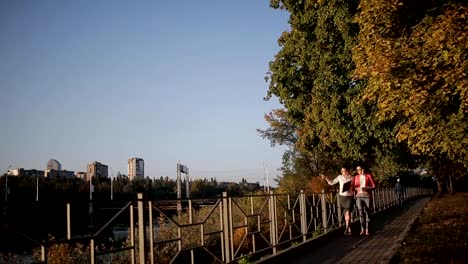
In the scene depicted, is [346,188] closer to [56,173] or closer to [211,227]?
[211,227]

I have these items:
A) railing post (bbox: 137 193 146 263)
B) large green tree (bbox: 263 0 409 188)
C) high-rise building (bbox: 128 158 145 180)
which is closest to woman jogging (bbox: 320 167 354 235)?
large green tree (bbox: 263 0 409 188)

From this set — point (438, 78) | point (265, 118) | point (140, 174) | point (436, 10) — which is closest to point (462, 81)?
point (438, 78)

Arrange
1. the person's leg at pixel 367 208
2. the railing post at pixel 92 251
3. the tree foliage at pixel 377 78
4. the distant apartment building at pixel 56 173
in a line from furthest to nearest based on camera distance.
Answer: the distant apartment building at pixel 56 173 < the person's leg at pixel 367 208 < the tree foliage at pixel 377 78 < the railing post at pixel 92 251

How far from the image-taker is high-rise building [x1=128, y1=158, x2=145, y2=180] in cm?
14975

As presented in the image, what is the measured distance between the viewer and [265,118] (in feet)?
133

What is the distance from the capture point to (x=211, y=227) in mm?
13352

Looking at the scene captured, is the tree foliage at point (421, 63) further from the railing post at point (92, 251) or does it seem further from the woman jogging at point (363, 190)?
the railing post at point (92, 251)

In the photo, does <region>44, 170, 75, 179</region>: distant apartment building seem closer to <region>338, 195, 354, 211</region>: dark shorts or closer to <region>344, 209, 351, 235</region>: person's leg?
<region>344, 209, 351, 235</region>: person's leg

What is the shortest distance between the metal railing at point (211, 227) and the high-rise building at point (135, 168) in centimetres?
13407

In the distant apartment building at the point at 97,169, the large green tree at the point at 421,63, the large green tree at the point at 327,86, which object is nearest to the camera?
the large green tree at the point at 421,63

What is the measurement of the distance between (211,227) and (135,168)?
461 feet

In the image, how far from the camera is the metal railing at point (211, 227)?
240 inches

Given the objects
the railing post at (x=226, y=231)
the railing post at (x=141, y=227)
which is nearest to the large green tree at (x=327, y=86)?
the railing post at (x=226, y=231)

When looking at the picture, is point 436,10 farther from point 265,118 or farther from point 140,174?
point 140,174
